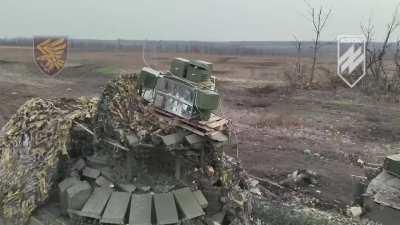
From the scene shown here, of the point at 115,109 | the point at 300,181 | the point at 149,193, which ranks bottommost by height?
the point at 300,181

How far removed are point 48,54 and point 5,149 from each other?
657 cm

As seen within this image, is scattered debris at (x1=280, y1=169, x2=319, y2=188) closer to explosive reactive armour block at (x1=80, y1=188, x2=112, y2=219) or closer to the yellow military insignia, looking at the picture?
explosive reactive armour block at (x1=80, y1=188, x2=112, y2=219)

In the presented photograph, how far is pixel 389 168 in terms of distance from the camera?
285 inches

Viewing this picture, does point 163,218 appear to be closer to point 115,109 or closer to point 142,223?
point 142,223

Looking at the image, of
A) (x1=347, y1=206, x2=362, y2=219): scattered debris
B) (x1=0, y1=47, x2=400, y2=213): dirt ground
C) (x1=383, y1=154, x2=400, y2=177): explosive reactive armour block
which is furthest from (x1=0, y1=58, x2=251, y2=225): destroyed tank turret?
(x1=0, y1=47, x2=400, y2=213): dirt ground

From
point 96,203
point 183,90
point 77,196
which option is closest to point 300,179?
point 183,90

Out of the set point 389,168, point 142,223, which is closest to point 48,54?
point 142,223

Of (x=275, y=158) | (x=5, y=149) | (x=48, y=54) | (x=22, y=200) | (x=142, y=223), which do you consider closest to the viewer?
(x=142, y=223)

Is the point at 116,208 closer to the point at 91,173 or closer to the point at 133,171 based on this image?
the point at 133,171

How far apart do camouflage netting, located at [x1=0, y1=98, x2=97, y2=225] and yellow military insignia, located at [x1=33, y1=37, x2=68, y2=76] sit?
597 centimetres

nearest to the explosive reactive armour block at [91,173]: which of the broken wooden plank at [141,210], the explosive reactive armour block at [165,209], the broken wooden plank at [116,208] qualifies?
the broken wooden plank at [116,208]

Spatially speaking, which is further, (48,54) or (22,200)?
(48,54)

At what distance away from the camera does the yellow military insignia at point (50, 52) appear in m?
12.5

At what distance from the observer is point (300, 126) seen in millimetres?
13812
